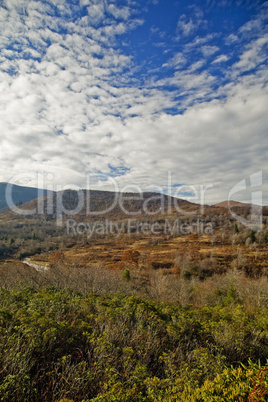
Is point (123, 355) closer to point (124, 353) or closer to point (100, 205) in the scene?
point (124, 353)

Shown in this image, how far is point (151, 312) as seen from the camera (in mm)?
6066

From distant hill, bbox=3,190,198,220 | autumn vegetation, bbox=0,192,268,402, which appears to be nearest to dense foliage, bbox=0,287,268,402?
autumn vegetation, bbox=0,192,268,402

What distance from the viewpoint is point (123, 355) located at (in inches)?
171

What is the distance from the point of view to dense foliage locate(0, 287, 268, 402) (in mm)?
3146

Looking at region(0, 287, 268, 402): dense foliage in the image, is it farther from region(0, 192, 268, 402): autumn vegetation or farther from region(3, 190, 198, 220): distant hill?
region(3, 190, 198, 220): distant hill

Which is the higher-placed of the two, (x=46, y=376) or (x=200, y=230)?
(x=46, y=376)

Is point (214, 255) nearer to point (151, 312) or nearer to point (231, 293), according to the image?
point (231, 293)

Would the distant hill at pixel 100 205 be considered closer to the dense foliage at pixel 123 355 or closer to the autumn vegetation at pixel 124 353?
the autumn vegetation at pixel 124 353

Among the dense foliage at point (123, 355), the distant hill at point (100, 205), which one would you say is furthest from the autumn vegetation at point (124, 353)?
the distant hill at point (100, 205)

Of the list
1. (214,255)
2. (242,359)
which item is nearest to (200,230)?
(214,255)

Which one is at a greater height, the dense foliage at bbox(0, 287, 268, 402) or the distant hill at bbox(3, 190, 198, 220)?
the distant hill at bbox(3, 190, 198, 220)

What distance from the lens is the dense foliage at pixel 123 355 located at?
315cm

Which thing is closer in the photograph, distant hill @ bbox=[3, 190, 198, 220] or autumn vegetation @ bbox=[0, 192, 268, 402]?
autumn vegetation @ bbox=[0, 192, 268, 402]

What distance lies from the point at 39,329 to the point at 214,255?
57.5 metres
